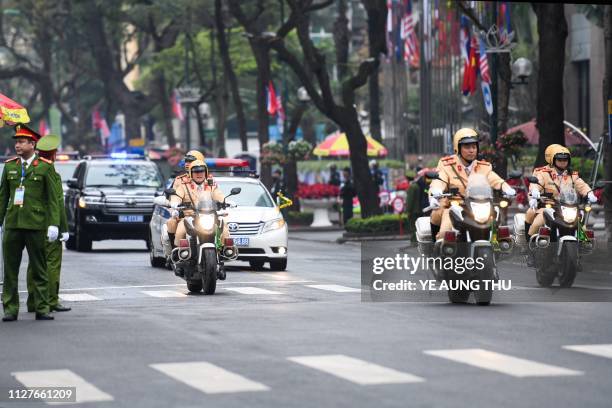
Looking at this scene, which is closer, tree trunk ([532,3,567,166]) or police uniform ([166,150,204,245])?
police uniform ([166,150,204,245])

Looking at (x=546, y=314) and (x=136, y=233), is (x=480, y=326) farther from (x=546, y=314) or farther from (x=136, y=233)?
(x=136, y=233)

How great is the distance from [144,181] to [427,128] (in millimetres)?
25744

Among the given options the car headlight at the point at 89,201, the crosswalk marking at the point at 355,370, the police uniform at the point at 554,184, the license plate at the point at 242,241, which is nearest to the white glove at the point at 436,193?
the police uniform at the point at 554,184

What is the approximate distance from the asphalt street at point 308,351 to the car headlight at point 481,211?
91 cm

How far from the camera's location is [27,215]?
1695 centimetres

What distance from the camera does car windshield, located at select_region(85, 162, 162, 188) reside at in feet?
116

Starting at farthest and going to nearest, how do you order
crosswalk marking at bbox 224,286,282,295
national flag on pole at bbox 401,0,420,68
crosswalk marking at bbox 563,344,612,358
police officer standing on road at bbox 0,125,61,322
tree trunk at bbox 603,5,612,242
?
national flag on pole at bbox 401,0,420,68 → tree trunk at bbox 603,5,612,242 → crosswalk marking at bbox 224,286,282,295 → police officer standing on road at bbox 0,125,61,322 → crosswalk marking at bbox 563,344,612,358

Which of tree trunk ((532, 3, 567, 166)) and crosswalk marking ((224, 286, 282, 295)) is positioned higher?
tree trunk ((532, 3, 567, 166))

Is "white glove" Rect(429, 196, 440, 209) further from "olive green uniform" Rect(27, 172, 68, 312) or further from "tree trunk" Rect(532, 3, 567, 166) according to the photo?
"tree trunk" Rect(532, 3, 567, 166)

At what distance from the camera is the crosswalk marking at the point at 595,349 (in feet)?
43.0

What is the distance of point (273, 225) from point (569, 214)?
721 cm

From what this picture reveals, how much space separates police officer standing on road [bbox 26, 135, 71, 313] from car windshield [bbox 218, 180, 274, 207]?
9.14 m

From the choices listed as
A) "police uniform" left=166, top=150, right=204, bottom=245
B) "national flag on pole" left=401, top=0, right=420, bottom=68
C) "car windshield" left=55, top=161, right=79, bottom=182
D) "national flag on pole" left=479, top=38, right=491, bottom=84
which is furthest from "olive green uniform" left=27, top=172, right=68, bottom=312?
"national flag on pole" left=401, top=0, right=420, bottom=68

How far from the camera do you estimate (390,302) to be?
18.4 metres
